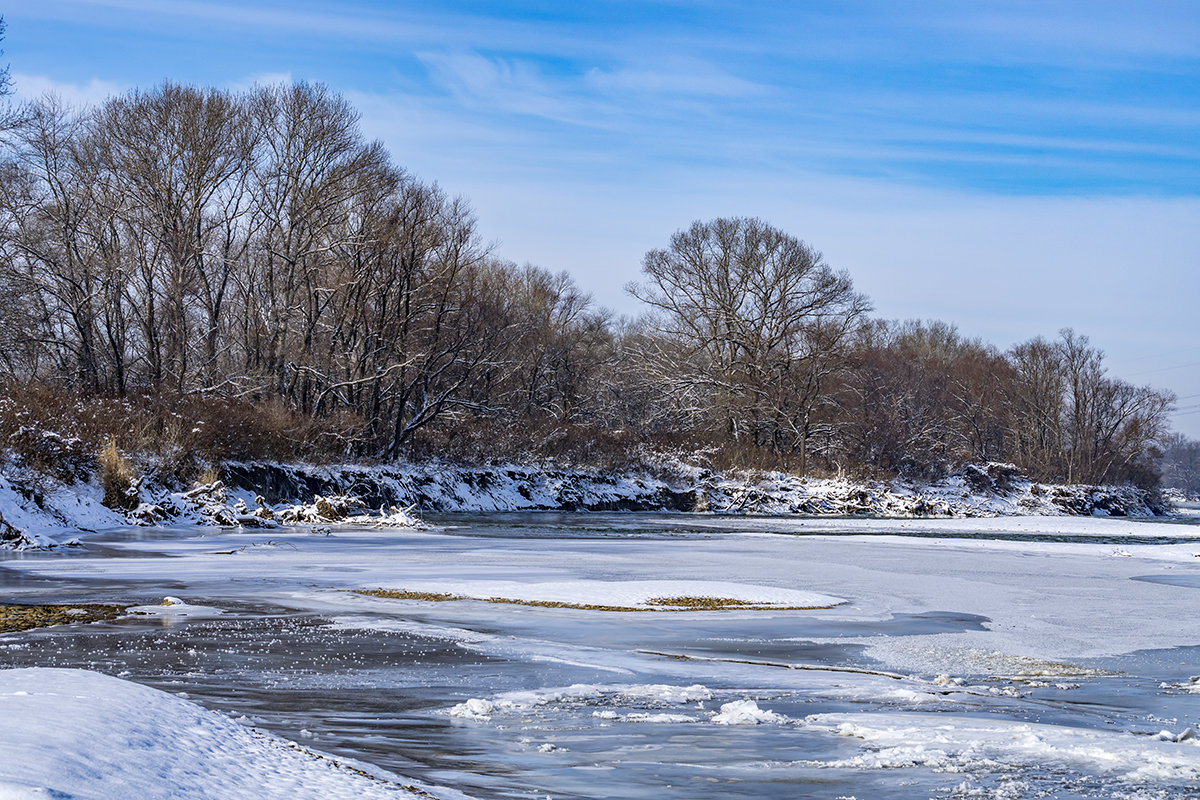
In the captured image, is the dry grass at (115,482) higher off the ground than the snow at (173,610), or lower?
higher

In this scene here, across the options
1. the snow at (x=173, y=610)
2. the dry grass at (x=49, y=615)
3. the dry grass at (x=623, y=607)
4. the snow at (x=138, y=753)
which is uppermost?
the snow at (x=138, y=753)

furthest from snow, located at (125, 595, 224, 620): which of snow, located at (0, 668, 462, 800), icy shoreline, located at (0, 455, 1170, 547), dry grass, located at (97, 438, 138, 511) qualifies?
dry grass, located at (97, 438, 138, 511)

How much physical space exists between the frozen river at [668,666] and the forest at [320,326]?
544 inches

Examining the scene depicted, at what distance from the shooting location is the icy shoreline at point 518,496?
71.2ft

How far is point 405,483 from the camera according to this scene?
3672 cm

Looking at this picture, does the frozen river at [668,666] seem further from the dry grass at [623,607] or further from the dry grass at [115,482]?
the dry grass at [115,482]

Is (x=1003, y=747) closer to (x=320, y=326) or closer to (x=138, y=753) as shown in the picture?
(x=138, y=753)

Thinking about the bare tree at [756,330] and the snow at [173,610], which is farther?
the bare tree at [756,330]

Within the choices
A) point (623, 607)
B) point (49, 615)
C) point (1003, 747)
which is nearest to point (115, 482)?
point (49, 615)

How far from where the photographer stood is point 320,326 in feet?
141

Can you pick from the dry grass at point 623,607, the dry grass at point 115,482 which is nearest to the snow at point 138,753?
the dry grass at point 623,607

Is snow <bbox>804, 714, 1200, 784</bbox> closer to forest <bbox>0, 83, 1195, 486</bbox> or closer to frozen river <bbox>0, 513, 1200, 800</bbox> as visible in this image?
frozen river <bbox>0, 513, 1200, 800</bbox>

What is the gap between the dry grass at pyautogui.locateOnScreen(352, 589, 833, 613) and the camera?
38.1 ft

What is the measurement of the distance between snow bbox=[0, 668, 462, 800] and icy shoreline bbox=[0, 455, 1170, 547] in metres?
14.9
